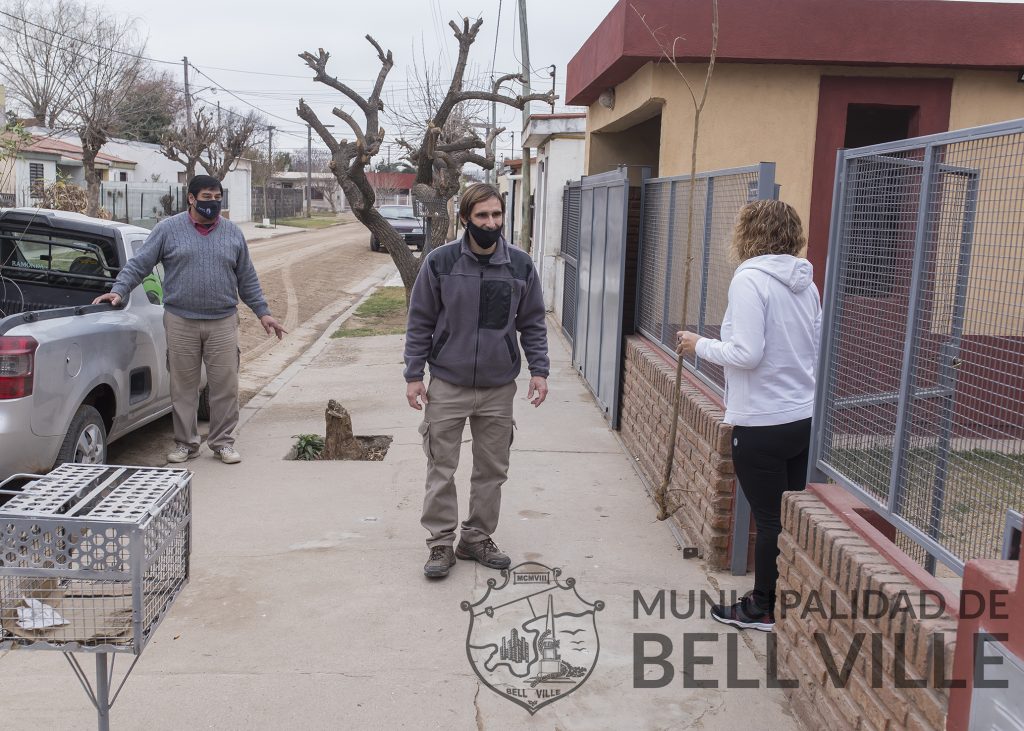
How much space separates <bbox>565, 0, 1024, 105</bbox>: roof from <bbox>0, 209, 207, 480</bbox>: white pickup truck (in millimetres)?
4370

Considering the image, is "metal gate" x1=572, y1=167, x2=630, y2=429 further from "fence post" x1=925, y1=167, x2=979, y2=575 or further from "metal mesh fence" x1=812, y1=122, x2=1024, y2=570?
"fence post" x1=925, y1=167, x2=979, y2=575

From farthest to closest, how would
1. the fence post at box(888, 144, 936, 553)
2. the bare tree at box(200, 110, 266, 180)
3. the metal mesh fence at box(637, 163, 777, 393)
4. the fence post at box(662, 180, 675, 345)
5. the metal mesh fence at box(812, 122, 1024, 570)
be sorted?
the bare tree at box(200, 110, 266, 180) → the fence post at box(662, 180, 675, 345) → the metal mesh fence at box(637, 163, 777, 393) → the fence post at box(888, 144, 936, 553) → the metal mesh fence at box(812, 122, 1024, 570)

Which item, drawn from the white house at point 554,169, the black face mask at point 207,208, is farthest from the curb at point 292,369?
the white house at point 554,169

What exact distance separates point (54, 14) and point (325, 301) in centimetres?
1753

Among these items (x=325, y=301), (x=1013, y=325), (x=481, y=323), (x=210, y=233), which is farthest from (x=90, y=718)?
(x=325, y=301)

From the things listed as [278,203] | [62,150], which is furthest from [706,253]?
[278,203]

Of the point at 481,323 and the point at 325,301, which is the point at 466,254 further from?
the point at 325,301

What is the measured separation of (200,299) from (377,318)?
10.0 m

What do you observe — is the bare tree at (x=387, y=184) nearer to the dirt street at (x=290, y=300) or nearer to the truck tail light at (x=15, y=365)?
the dirt street at (x=290, y=300)

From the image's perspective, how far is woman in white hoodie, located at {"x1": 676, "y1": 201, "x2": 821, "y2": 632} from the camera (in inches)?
150

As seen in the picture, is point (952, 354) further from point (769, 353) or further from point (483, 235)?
point (483, 235)

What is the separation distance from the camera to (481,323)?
464cm

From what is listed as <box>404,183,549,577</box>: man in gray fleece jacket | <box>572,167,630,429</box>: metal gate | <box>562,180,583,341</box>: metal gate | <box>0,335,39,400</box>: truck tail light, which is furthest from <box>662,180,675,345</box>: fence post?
<box>562,180,583,341</box>: metal gate

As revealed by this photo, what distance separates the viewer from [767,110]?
8555 millimetres
